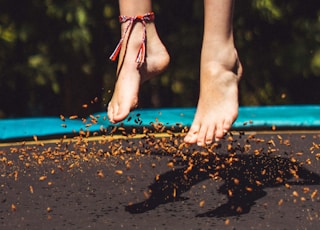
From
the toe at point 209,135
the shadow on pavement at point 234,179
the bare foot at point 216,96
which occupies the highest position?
the bare foot at point 216,96

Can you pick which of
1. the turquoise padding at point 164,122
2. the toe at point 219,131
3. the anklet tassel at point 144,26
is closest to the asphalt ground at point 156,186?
the toe at point 219,131

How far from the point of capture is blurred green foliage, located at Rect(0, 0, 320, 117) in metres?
4.39

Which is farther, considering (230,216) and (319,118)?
(319,118)

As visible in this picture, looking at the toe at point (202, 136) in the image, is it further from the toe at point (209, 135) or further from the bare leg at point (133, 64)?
the bare leg at point (133, 64)

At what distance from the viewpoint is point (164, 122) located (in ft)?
11.3

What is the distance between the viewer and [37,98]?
5.07 m

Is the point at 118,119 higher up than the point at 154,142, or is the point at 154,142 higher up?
the point at 118,119

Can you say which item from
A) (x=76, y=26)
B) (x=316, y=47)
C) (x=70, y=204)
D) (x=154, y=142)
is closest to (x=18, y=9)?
(x=76, y=26)

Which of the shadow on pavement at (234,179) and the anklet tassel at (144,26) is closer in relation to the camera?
the shadow on pavement at (234,179)

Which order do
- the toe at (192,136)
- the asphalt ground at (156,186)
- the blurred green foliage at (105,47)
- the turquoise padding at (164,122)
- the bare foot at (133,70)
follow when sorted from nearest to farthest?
the asphalt ground at (156,186)
the toe at (192,136)
the bare foot at (133,70)
the turquoise padding at (164,122)
the blurred green foliage at (105,47)

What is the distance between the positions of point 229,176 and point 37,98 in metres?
3.05

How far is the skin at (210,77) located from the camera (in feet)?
6.29

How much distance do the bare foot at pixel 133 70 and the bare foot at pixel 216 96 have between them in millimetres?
188

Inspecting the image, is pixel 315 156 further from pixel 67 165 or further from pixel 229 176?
pixel 67 165
